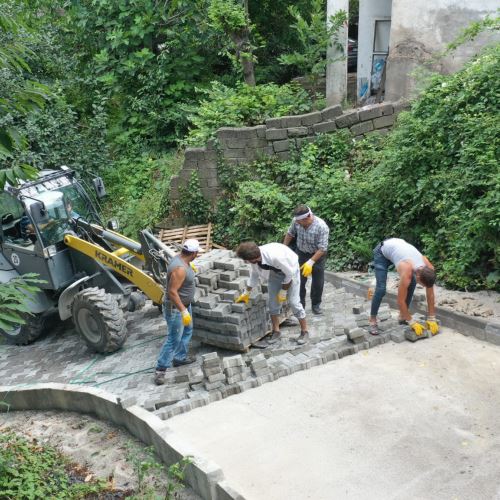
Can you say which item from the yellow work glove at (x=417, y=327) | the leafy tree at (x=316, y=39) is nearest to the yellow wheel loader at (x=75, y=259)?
the yellow work glove at (x=417, y=327)

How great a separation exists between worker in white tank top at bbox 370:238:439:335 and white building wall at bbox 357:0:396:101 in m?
7.92

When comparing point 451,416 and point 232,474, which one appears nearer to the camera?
point 232,474

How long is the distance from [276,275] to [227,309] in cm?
75

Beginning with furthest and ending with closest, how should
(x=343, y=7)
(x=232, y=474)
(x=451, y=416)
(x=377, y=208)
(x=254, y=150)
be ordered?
(x=343, y=7) < (x=254, y=150) < (x=377, y=208) < (x=451, y=416) < (x=232, y=474)

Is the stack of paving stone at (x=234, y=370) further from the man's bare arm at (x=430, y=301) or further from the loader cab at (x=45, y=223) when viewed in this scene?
the loader cab at (x=45, y=223)

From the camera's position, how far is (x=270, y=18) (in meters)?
16.4

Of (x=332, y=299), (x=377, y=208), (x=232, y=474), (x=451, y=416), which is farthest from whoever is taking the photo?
(x=377, y=208)

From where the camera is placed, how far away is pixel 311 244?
8086mm

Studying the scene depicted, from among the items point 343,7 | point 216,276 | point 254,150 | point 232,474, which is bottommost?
point 232,474

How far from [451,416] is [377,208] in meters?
4.74

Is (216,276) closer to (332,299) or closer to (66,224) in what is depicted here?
(332,299)

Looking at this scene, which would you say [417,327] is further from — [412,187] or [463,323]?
[412,187]

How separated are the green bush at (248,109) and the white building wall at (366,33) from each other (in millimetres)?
2439

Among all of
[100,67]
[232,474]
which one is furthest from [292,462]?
[100,67]
